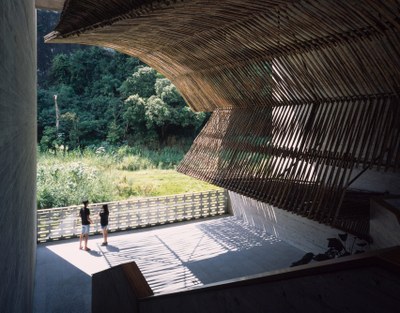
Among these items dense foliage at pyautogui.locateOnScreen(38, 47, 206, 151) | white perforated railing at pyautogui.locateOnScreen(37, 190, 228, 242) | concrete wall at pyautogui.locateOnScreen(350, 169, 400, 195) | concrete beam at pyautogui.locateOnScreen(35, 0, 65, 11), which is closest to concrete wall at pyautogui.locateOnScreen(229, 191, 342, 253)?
white perforated railing at pyautogui.locateOnScreen(37, 190, 228, 242)

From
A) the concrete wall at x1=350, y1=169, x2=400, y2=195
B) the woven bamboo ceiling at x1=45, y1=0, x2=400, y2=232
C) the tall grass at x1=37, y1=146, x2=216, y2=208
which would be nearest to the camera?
the woven bamboo ceiling at x1=45, y1=0, x2=400, y2=232

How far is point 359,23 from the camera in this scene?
489 cm

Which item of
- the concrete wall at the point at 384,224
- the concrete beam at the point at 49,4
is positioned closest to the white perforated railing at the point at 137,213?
the concrete beam at the point at 49,4

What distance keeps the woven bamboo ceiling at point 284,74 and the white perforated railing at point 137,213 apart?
2790 millimetres

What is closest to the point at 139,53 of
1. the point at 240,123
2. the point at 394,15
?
the point at 240,123

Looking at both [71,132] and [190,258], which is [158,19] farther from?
[71,132]

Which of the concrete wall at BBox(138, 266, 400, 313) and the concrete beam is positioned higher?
the concrete beam

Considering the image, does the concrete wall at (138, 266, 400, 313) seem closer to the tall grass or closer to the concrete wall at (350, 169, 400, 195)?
the concrete wall at (350, 169, 400, 195)

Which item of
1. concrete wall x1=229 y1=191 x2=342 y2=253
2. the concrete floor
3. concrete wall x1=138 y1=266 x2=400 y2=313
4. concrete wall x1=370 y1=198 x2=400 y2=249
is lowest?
the concrete floor

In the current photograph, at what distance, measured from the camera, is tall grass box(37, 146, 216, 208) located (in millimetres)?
12656

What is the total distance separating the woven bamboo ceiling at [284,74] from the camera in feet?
16.7

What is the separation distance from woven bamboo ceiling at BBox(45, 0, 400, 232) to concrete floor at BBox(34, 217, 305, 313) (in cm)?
186

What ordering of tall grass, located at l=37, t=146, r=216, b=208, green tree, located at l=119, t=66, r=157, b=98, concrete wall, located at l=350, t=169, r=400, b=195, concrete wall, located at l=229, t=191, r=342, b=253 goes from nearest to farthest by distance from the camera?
concrete wall, located at l=350, t=169, r=400, b=195, concrete wall, located at l=229, t=191, r=342, b=253, tall grass, located at l=37, t=146, r=216, b=208, green tree, located at l=119, t=66, r=157, b=98

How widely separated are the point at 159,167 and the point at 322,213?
43.0 feet
